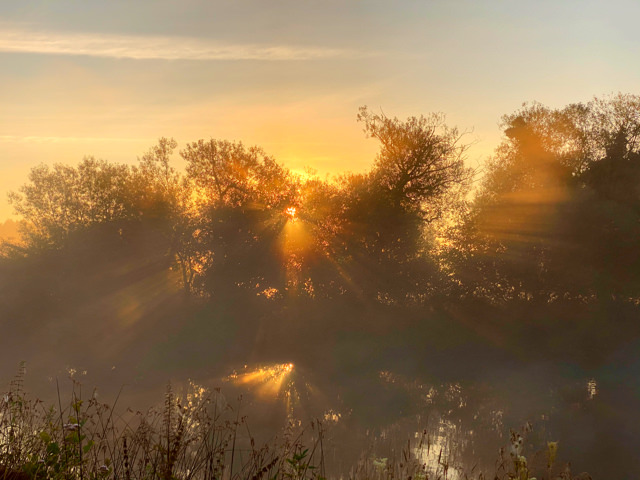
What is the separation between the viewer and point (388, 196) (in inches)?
1490

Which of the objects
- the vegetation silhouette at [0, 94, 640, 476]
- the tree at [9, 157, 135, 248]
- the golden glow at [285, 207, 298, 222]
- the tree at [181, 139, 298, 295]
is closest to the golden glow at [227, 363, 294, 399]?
the vegetation silhouette at [0, 94, 640, 476]

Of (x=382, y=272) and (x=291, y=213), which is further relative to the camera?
(x=291, y=213)

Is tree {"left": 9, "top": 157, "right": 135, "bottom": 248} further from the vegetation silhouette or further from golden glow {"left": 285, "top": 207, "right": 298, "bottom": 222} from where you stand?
golden glow {"left": 285, "top": 207, "right": 298, "bottom": 222}

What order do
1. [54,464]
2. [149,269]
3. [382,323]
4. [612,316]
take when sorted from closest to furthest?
[54,464], [612,316], [382,323], [149,269]

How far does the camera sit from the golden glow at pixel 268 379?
26.7 meters

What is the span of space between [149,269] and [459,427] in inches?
1124

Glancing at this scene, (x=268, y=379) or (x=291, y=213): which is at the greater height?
(x=291, y=213)

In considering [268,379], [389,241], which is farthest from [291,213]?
[268,379]

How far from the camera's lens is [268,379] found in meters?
30.3

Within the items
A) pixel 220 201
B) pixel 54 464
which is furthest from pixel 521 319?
pixel 54 464

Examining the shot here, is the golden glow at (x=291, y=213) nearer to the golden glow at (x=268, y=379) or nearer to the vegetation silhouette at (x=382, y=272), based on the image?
the vegetation silhouette at (x=382, y=272)

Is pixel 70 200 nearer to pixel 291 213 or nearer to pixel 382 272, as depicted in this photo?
pixel 291 213

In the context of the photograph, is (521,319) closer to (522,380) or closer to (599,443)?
(522,380)

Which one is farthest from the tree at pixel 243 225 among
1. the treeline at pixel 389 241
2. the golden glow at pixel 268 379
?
the golden glow at pixel 268 379
